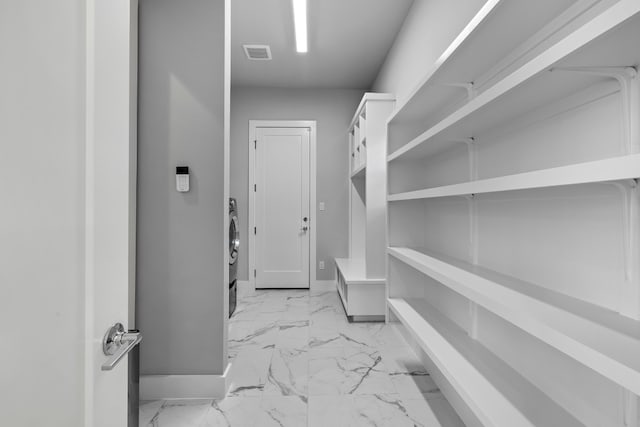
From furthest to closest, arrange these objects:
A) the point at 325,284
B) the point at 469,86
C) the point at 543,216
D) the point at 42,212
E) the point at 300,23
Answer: the point at 325,284, the point at 300,23, the point at 469,86, the point at 543,216, the point at 42,212

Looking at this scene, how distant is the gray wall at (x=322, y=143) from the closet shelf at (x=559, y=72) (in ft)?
10.5

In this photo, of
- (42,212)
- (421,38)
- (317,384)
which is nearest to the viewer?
(42,212)

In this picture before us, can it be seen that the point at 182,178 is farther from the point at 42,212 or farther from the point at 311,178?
the point at 311,178

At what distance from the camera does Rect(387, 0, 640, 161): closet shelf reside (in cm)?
60

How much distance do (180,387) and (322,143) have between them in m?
3.47

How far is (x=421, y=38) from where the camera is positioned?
8.12ft

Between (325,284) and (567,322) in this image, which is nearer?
(567,322)

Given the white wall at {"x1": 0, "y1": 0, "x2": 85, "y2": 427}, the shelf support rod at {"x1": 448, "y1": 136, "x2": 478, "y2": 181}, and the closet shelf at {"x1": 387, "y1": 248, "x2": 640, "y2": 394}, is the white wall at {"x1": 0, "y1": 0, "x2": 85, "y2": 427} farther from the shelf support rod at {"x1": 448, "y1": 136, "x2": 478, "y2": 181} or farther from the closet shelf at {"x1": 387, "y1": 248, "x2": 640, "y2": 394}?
the shelf support rod at {"x1": 448, "y1": 136, "x2": 478, "y2": 181}

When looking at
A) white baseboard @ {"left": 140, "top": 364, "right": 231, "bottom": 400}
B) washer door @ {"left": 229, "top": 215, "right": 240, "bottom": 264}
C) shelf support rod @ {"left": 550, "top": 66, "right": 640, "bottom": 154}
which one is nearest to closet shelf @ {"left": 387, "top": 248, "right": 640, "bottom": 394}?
shelf support rod @ {"left": 550, "top": 66, "right": 640, "bottom": 154}

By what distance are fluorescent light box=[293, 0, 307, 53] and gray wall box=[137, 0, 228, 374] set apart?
111 cm

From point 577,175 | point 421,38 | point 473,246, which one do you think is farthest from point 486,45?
point 421,38

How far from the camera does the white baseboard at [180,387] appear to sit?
75.3 inches

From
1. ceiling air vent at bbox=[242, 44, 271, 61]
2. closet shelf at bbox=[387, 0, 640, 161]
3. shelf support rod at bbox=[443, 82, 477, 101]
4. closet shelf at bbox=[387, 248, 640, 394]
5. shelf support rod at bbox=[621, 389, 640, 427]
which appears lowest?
shelf support rod at bbox=[621, 389, 640, 427]

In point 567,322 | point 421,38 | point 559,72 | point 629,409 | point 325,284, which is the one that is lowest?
point 325,284
